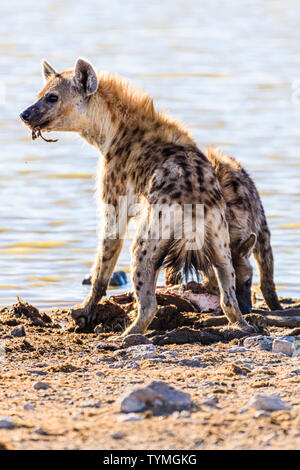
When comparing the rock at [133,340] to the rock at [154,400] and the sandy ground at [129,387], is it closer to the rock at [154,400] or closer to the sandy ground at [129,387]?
the sandy ground at [129,387]

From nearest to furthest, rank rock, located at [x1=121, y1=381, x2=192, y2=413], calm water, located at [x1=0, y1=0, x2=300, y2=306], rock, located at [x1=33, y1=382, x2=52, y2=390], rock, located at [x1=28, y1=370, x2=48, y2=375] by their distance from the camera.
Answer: rock, located at [x1=121, y1=381, x2=192, y2=413], rock, located at [x1=33, y1=382, x2=52, y2=390], rock, located at [x1=28, y1=370, x2=48, y2=375], calm water, located at [x1=0, y1=0, x2=300, y2=306]

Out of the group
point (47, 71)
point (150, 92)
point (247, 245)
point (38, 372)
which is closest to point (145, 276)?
point (247, 245)

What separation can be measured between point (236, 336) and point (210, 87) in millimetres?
10521

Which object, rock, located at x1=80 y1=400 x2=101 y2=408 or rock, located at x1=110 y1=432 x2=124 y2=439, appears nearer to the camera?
rock, located at x1=110 y1=432 x2=124 y2=439

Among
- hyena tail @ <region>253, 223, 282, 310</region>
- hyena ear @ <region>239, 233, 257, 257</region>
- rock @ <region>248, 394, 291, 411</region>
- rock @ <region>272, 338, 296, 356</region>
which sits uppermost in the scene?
hyena ear @ <region>239, 233, 257, 257</region>

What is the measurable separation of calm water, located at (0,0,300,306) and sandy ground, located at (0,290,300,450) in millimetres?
1721

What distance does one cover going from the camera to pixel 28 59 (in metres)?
18.2

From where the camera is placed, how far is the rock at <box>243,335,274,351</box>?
5.46 metres

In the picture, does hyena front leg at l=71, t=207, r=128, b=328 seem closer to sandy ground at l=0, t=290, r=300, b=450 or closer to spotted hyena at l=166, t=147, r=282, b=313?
sandy ground at l=0, t=290, r=300, b=450

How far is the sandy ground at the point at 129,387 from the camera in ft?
12.7

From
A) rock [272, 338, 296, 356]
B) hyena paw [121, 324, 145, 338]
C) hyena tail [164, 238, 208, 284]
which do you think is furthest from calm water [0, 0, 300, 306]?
rock [272, 338, 296, 356]

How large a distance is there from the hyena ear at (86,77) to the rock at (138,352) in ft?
5.67

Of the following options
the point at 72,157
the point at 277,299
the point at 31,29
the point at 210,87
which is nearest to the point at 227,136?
the point at 72,157

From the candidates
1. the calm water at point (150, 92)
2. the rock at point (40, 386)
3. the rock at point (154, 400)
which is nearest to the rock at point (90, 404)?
the rock at point (154, 400)
